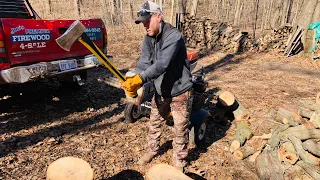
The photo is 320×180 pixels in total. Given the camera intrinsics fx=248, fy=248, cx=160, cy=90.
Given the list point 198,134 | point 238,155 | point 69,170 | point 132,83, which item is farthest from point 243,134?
point 69,170

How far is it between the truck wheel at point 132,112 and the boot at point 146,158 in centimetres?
122

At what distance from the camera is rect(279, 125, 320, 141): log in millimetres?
3519

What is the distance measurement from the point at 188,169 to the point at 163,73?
1598mm

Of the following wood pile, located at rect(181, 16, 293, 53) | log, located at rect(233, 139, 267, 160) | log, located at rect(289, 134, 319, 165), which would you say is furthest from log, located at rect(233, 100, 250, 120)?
wood pile, located at rect(181, 16, 293, 53)

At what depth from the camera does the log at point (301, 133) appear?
11.5 ft

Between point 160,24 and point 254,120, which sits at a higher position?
point 160,24

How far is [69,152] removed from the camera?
407 centimetres

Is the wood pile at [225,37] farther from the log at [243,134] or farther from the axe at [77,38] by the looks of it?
the axe at [77,38]

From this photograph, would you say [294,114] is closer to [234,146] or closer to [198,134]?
[234,146]

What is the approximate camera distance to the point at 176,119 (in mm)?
3457

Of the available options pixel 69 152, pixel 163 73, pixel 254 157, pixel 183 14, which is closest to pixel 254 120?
pixel 254 157

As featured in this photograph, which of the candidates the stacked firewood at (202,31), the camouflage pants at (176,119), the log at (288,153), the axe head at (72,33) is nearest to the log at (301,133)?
the log at (288,153)

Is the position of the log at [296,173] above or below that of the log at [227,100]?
below

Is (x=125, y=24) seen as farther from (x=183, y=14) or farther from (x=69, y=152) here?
(x=69, y=152)
